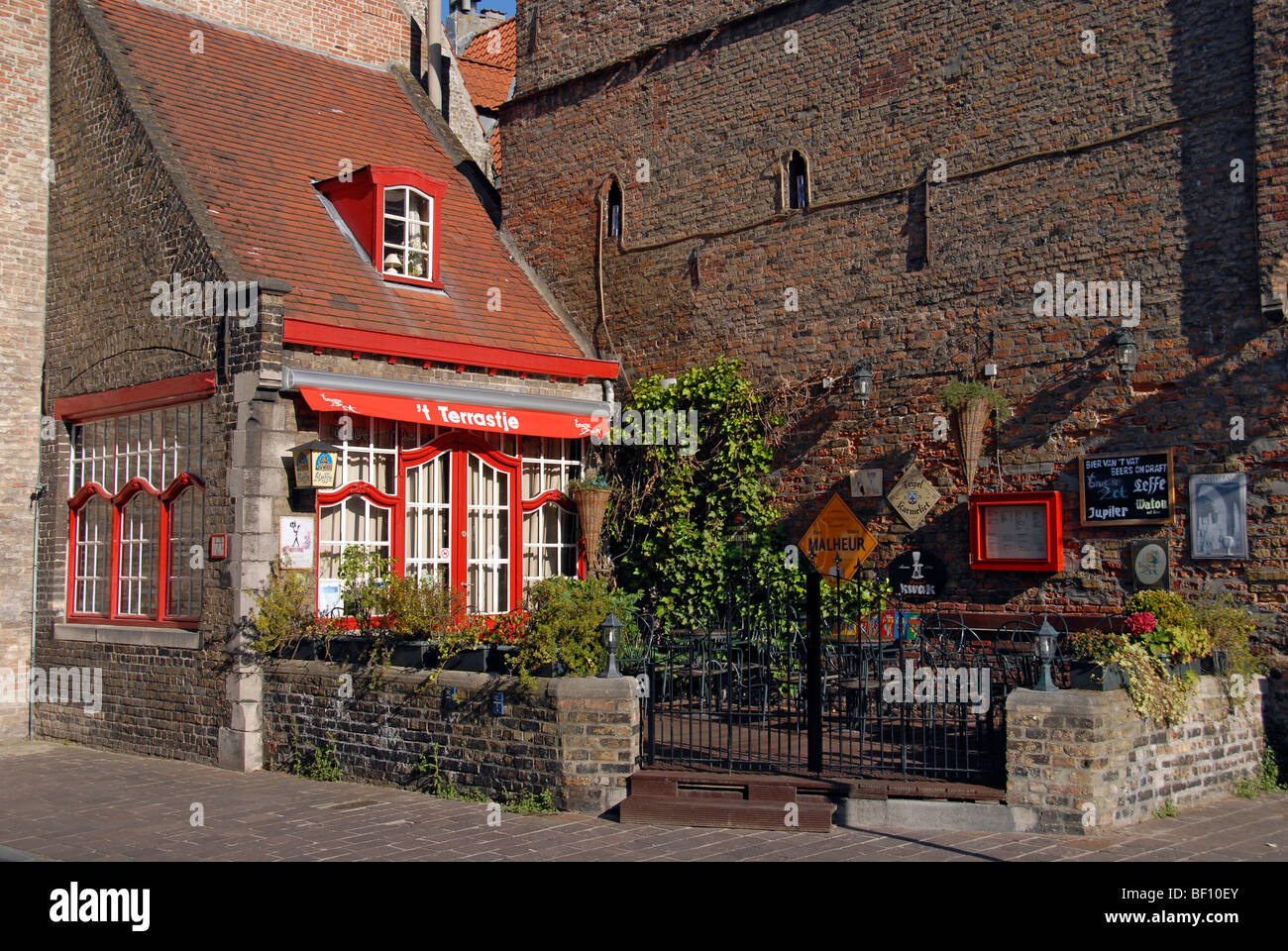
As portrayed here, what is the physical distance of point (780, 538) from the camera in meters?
13.9

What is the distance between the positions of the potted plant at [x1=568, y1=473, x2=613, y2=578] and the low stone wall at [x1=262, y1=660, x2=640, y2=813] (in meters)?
4.26

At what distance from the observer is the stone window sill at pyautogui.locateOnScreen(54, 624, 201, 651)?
1276 centimetres

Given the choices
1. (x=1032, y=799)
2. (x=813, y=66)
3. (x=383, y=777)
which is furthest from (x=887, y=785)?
(x=813, y=66)

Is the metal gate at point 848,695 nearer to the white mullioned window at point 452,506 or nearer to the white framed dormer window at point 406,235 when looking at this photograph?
the white mullioned window at point 452,506

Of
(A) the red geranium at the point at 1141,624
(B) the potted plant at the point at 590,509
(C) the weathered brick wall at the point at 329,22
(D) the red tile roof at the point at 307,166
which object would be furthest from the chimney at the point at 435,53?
(A) the red geranium at the point at 1141,624

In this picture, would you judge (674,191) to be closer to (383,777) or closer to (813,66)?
(813,66)

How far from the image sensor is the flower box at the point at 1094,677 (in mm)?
8789

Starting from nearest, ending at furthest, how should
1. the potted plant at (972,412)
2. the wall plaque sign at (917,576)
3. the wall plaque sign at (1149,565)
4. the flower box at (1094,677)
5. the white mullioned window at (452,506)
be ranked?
the flower box at (1094,677) → the wall plaque sign at (1149,565) → the potted plant at (972,412) → the wall plaque sign at (917,576) → the white mullioned window at (452,506)

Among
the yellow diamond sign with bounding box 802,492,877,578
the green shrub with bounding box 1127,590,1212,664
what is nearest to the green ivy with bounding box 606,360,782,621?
the yellow diamond sign with bounding box 802,492,877,578

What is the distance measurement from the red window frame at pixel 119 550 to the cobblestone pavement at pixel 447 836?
9.51ft

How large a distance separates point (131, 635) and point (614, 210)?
7758 millimetres

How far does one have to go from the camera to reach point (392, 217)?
14.9 m

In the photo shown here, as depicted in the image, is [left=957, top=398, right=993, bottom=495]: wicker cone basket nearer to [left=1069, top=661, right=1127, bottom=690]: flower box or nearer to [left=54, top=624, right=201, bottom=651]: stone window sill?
[left=1069, top=661, right=1127, bottom=690]: flower box

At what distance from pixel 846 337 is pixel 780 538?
2333 mm
